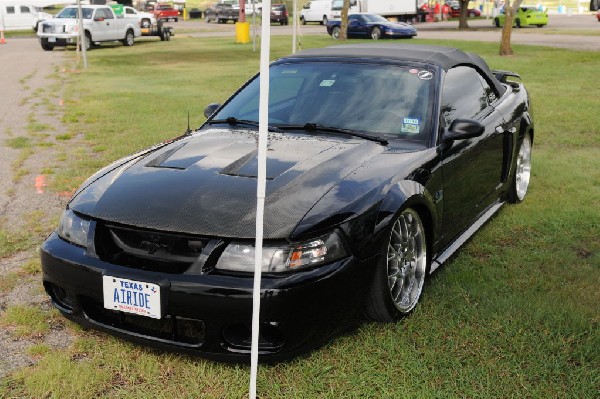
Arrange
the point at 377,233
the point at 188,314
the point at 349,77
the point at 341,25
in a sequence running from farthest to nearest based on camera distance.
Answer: the point at 341,25 → the point at 349,77 → the point at 377,233 → the point at 188,314

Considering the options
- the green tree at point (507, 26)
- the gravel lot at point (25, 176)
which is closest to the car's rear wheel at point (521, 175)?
the gravel lot at point (25, 176)

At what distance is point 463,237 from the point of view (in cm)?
470

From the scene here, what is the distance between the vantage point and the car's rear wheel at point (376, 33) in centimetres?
3426

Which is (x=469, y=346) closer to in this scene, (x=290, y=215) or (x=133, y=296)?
(x=290, y=215)

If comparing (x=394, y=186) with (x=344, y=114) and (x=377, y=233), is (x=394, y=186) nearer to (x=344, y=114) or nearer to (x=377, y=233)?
(x=377, y=233)

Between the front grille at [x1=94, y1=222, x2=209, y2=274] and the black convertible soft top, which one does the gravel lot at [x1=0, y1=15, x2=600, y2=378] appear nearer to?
the front grille at [x1=94, y1=222, x2=209, y2=274]

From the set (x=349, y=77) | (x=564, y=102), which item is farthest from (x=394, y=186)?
(x=564, y=102)

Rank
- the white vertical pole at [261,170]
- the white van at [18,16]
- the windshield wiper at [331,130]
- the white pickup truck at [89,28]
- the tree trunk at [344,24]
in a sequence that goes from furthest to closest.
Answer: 1. the white van at [18,16]
2. the tree trunk at [344,24]
3. the white pickup truck at [89,28]
4. the windshield wiper at [331,130]
5. the white vertical pole at [261,170]

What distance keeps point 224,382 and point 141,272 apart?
0.63 meters

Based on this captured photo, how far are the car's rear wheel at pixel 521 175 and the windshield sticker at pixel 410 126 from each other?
6.35 ft

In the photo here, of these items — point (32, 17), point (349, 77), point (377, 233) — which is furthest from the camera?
point (32, 17)

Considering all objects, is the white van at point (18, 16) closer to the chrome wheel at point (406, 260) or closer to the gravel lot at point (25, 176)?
the gravel lot at point (25, 176)

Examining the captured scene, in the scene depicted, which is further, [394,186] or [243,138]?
[243,138]

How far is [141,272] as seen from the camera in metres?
3.11
